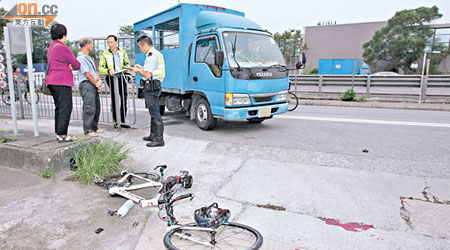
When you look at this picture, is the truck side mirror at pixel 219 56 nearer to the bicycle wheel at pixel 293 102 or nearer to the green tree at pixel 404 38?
the bicycle wheel at pixel 293 102

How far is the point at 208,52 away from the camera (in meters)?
7.10

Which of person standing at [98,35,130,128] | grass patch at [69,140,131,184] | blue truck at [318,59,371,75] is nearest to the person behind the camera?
grass patch at [69,140,131,184]

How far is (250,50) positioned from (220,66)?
90 cm

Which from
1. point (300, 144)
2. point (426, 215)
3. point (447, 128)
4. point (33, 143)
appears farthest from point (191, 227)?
point (447, 128)

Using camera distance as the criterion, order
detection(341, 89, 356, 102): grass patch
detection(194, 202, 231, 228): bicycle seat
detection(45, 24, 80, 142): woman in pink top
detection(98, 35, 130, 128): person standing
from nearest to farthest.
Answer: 1. detection(194, 202, 231, 228): bicycle seat
2. detection(45, 24, 80, 142): woman in pink top
3. detection(98, 35, 130, 128): person standing
4. detection(341, 89, 356, 102): grass patch

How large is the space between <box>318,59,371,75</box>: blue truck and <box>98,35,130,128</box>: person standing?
30.8m

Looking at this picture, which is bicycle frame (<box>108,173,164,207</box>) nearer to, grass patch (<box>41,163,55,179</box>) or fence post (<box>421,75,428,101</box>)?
grass patch (<box>41,163,55,179</box>)

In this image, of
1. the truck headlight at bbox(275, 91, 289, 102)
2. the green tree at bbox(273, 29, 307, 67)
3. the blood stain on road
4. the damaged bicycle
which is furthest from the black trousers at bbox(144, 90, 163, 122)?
the green tree at bbox(273, 29, 307, 67)

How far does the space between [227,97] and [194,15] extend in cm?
255

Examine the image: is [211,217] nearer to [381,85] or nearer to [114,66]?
[114,66]

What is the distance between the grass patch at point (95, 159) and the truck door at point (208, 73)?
8.80 feet

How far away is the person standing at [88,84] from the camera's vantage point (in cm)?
587

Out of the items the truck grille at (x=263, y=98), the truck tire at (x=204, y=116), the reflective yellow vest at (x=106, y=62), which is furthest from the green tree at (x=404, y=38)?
the reflective yellow vest at (x=106, y=62)

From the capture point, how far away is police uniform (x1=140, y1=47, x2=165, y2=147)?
19.0 ft
